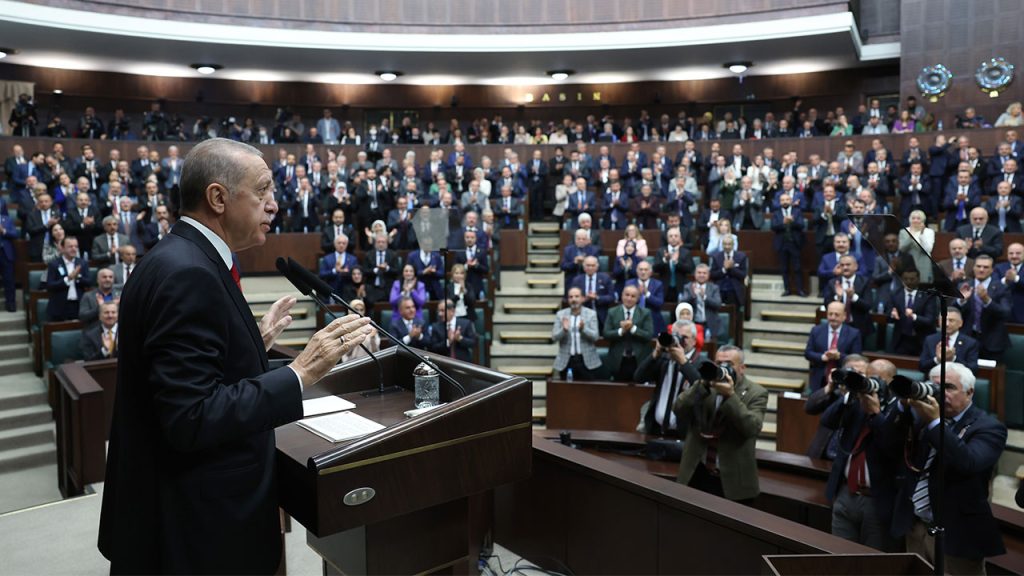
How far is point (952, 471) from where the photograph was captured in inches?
109

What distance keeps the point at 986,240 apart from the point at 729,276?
84.8 inches

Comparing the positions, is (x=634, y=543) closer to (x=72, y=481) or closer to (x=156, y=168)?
(x=72, y=481)

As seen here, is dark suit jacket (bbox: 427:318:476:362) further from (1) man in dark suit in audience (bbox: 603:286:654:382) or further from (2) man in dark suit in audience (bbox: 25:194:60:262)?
(2) man in dark suit in audience (bbox: 25:194:60:262)

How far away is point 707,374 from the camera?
11.1ft

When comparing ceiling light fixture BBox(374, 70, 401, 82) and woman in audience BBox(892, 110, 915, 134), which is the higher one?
ceiling light fixture BBox(374, 70, 401, 82)

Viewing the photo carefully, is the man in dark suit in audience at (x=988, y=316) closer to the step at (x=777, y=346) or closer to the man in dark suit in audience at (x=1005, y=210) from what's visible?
the step at (x=777, y=346)

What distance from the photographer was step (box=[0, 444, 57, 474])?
5.12 meters

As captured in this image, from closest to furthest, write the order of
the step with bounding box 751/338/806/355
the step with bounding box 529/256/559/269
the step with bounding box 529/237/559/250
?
1. the step with bounding box 751/338/806/355
2. the step with bounding box 529/256/559/269
3. the step with bounding box 529/237/559/250

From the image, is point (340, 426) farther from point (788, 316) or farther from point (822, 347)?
point (788, 316)

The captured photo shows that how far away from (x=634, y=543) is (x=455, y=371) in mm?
1032

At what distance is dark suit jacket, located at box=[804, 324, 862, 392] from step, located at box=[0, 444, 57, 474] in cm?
541

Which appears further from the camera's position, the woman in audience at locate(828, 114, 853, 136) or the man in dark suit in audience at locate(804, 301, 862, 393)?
the woman in audience at locate(828, 114, 853, 136)

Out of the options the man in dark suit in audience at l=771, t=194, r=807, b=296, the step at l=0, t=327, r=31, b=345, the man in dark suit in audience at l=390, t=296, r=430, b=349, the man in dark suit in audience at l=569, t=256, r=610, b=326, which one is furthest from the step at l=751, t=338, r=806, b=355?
the step at l=0, t=327, r=31, b=345

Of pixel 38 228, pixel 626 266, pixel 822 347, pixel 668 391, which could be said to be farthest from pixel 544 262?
pixel 38 228
